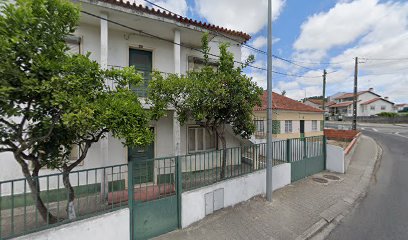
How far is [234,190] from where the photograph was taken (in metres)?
5.40

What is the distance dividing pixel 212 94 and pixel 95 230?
11.6 ft

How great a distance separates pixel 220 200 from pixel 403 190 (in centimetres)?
682

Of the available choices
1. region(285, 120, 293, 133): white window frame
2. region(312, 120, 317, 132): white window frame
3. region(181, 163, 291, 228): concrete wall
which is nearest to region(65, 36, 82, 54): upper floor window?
region(181, 163, 291, 228): concrete wall

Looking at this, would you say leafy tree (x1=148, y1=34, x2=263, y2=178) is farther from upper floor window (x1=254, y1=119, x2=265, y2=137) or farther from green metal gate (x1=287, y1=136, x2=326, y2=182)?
upper floor window (x1=254, y1=119, x2=265, y2=137)

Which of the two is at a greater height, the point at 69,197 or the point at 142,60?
the point at 142,60

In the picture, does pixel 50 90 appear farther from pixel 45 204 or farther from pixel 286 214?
pixel 286 214

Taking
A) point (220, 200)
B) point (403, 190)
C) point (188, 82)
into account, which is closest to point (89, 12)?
point (188, 82)

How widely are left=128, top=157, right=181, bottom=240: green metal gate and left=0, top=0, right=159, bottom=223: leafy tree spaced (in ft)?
3.26

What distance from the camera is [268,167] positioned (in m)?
5.82

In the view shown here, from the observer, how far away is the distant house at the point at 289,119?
14.7 meters

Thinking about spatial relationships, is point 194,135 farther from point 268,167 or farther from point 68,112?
point 68,112

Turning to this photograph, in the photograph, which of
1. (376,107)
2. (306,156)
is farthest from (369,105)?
(306,156)

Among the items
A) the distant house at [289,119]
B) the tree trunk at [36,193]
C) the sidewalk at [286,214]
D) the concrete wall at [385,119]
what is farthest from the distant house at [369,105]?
the tree trunk at [36,193]

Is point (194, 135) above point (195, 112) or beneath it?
beneath
